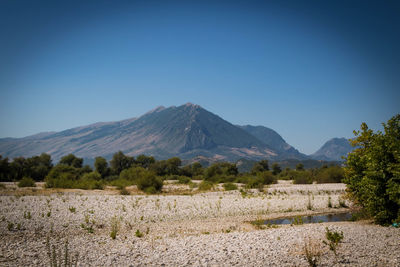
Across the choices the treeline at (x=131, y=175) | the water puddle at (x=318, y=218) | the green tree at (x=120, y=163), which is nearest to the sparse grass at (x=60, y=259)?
the water puddle at (x=318, y=218)

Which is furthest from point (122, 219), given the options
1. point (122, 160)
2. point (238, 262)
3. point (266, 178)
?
point (122, 160)

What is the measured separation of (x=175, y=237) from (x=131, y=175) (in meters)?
32.0

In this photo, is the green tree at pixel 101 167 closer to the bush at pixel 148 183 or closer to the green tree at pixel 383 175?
the bush at pixel 148 183

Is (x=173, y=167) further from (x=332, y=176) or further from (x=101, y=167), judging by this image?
(x=332, y=176)

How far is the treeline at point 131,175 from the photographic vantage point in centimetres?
3071

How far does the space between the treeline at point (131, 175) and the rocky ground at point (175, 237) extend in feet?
43.2

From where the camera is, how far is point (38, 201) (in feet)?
59.8

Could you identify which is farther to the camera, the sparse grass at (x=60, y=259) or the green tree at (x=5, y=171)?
the green tree at (x=5, y=171)

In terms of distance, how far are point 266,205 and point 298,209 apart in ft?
7.42

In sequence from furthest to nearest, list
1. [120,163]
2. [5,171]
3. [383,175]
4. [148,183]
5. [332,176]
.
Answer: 1. [120,163]
2. [5,171]
3. [332,176]
4. [148,183]
5. [383,175]

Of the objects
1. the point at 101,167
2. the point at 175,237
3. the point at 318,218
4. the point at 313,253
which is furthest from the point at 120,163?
the point at 313,253

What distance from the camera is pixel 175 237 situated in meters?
11.1

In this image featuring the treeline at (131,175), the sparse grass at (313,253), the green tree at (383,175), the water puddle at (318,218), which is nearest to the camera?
the sparse grass at (313,253)

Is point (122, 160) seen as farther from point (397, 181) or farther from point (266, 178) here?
point (397, 181)
